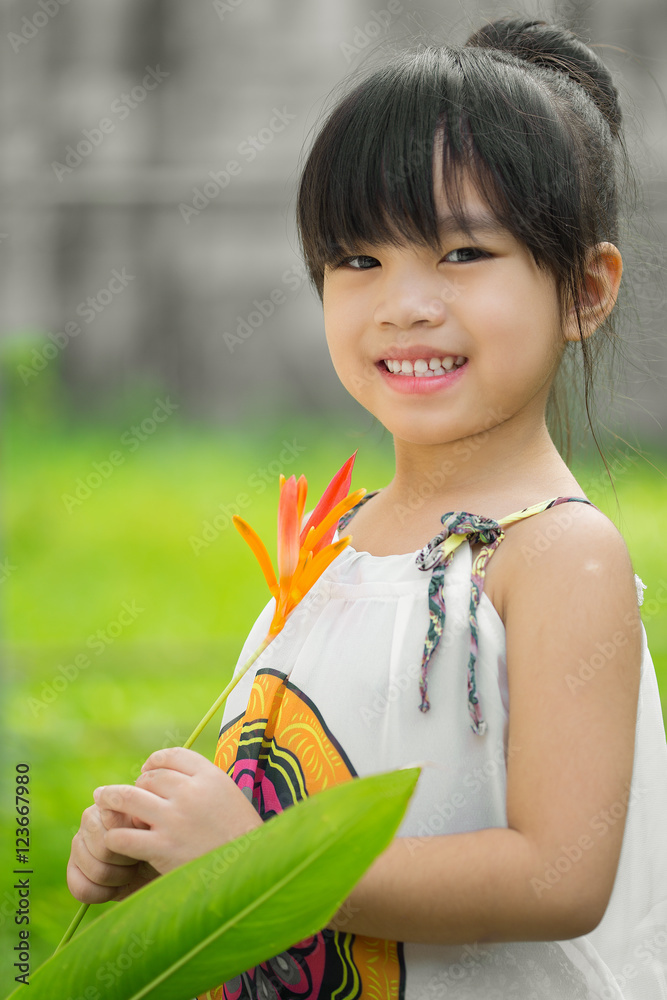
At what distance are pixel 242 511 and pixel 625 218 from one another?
1.97m

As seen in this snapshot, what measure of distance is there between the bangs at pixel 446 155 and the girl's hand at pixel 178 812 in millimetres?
426

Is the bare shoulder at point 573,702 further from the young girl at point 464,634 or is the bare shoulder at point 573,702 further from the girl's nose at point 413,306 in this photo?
the girl's nose at point 413,306

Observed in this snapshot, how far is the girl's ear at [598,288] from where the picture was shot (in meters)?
0.80

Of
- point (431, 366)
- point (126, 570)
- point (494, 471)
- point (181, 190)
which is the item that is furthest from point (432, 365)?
point (181, 190)

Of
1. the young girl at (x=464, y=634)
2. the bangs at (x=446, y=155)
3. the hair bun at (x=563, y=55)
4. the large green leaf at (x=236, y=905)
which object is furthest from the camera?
the hair bun at (x=563, y=55)

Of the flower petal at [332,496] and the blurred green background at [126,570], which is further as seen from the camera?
the blurred green background at [126,570]

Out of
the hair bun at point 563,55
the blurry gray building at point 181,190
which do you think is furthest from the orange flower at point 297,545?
the blurry gray building at point 181,190

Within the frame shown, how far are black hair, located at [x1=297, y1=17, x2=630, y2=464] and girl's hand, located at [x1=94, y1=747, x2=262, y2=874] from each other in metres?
0.43

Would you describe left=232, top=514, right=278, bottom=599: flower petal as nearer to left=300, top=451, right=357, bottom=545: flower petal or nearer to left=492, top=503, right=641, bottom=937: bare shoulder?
left=300, top=451, right=357, bottom=545: flower petal

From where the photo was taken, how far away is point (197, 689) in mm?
2148

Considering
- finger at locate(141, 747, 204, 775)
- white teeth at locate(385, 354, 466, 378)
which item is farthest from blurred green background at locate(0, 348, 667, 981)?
finger at locate(141, 747, 204, 775)

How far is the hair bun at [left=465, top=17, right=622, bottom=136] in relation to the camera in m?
0.88

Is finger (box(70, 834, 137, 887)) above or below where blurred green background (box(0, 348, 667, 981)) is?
below

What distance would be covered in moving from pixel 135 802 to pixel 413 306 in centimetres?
42
